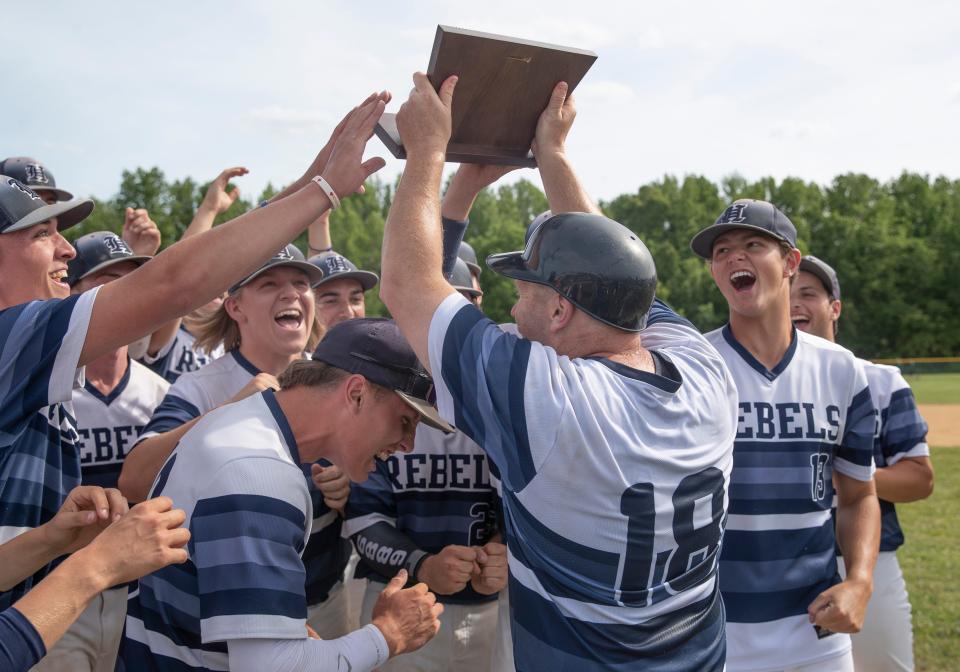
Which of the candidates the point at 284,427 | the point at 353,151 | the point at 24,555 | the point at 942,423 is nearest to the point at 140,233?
the point at 24,555

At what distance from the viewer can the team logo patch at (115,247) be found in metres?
4.88

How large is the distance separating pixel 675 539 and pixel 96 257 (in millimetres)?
3887

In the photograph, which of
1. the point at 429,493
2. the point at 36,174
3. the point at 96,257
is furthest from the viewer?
the point at 36,174

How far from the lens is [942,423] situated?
23422 millimetres

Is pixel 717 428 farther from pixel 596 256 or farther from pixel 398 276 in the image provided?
pixel 398 276

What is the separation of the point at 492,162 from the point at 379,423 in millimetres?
1103

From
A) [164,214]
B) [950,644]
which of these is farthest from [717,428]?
[164,214]

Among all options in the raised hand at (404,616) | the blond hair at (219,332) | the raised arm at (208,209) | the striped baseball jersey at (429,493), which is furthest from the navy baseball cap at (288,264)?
the raised hand at (404,616)

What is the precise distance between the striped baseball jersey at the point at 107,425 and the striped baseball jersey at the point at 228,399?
0.49 meters

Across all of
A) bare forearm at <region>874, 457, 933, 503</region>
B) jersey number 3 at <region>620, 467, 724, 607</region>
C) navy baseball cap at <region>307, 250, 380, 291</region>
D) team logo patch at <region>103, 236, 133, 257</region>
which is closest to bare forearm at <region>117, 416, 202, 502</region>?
team logo patch at <region>103, 236, 133, 257</region>

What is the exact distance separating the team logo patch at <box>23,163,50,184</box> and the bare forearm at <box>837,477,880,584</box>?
5.63 metres

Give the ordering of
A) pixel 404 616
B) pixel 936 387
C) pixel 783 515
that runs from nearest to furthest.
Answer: pixel 404 616 → pixel 783 515 → pixel 936 387

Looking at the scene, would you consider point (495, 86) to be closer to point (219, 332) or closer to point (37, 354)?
point (37, 354)

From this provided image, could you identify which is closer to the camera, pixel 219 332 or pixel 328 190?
pixel 328 190
